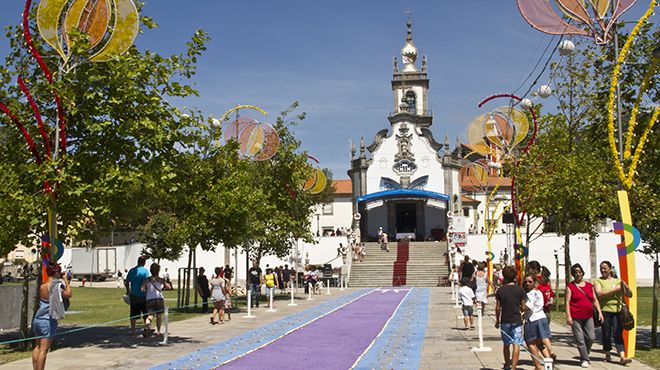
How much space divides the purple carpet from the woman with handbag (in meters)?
4.33

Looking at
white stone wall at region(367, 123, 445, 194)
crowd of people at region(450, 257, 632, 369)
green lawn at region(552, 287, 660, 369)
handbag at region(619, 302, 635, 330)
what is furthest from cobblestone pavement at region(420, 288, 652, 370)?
white stone wall at region(367, 123, 445, 194)

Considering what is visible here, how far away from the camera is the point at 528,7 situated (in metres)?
13.3

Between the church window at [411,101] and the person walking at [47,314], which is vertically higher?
the church window at [411,101]

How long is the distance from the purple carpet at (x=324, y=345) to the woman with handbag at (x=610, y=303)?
4.33 meters

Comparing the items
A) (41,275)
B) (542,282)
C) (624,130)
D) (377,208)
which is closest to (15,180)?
(41,275)

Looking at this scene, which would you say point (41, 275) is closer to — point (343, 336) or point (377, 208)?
point (343, 336)

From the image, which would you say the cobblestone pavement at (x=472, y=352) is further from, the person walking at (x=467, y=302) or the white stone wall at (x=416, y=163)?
the white stone wall at (x=416, y=163)

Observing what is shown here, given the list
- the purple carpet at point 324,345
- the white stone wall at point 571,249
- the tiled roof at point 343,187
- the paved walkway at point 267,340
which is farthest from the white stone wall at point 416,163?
the paved walkway at point 267,340

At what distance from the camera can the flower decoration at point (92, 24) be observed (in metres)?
13.4

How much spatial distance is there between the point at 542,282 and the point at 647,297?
785 inches

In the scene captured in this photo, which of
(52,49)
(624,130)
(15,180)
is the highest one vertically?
(52,49)

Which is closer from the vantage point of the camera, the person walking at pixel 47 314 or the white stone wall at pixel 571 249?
the person walking at pixel 47 314

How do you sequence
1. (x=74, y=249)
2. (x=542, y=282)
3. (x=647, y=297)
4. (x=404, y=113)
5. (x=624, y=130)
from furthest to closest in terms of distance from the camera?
(x=404, y=113) < (x=74, y=249) < (x=647, y=297) < (x=624, y=130) < (x=542, y=282)

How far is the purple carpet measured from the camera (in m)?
11.4
